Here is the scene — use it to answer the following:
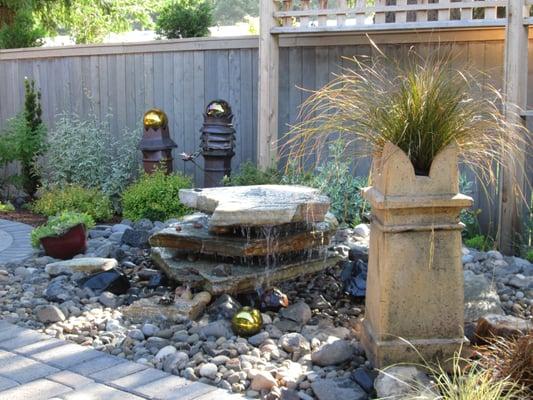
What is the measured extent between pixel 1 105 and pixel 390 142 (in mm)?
9578

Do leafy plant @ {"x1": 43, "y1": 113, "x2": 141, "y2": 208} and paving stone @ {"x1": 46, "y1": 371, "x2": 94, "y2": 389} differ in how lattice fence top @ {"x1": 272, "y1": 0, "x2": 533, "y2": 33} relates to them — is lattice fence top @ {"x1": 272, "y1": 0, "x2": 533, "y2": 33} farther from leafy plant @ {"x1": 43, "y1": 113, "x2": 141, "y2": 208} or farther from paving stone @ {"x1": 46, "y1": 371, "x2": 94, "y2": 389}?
paving stone @ {"x1": 46, "y1": 371, "x2": 94, "y2": 389}

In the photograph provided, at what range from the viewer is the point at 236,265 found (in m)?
5.23

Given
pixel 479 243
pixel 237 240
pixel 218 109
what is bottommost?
pixel 479 243

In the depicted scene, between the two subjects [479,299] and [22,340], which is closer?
[22,340]

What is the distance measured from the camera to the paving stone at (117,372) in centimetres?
389

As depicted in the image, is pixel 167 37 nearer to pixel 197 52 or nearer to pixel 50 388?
pixel 197 52

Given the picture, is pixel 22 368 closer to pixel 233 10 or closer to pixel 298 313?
pixel 298 313

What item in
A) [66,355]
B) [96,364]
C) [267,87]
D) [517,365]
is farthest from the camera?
[267,87]

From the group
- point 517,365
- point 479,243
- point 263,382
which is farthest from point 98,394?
point 479,243

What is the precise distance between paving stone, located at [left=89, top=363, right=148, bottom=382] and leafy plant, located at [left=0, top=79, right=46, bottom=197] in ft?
21.1

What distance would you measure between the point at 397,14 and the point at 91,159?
172 inches

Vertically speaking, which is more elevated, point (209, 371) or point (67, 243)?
point (67, 243)

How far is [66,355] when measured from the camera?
4.22 metres

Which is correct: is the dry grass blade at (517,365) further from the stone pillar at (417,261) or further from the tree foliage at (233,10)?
the tree foliage at (233,10)
